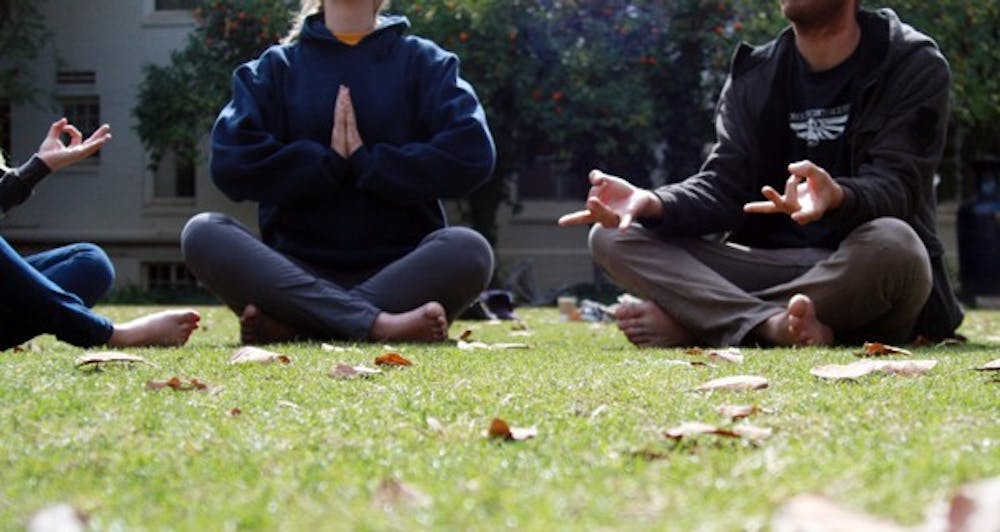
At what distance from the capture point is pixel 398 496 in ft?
5.74

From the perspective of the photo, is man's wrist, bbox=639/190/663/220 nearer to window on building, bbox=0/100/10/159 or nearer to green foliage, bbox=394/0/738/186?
green foliage, bbox=394/0/738/186

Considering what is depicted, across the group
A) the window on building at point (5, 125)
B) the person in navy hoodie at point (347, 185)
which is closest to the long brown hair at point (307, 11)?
the person in navy hoodie at point (347, 185)

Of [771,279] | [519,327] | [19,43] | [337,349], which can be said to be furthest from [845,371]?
[19,43]

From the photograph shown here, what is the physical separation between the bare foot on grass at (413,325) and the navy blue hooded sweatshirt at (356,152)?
47cm

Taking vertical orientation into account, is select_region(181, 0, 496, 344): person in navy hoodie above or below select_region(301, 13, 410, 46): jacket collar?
below

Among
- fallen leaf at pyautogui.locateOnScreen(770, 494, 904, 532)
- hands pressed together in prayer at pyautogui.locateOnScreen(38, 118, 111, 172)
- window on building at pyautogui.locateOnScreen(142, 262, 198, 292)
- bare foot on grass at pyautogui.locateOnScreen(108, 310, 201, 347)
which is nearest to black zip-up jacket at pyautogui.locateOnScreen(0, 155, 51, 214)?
hands pressed together in prayer at pyautogui.locateOnScreen(38, 118, 111, 172)

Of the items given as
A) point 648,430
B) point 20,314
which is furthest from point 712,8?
point 648,430

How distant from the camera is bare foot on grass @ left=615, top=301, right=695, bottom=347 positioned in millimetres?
5012

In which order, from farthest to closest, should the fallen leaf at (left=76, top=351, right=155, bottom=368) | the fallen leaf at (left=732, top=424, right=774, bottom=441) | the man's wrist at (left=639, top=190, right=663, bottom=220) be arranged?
the man's wrist at (left=639, top=190, right=663, bottom=220) → the fallen leaf at (left=76, top=351, right=155, bottom=368) → the fallen leaf at (left=732, top=424, right=774, bottom=441)

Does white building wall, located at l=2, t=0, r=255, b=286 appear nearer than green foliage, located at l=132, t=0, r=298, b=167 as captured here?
No

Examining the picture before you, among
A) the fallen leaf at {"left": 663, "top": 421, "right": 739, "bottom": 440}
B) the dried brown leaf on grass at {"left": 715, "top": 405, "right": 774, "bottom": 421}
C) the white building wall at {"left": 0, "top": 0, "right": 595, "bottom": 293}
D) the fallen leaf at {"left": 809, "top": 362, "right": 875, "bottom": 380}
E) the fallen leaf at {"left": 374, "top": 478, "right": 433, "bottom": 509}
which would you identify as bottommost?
the white building wall at {"left": 0, "top": 0, "right": 595, "bottom": 293}

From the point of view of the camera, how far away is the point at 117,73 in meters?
18.2

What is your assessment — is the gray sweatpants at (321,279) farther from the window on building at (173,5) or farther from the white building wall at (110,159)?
the window on building at (173,5)

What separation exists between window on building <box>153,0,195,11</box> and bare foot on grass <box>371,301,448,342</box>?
1414cm
